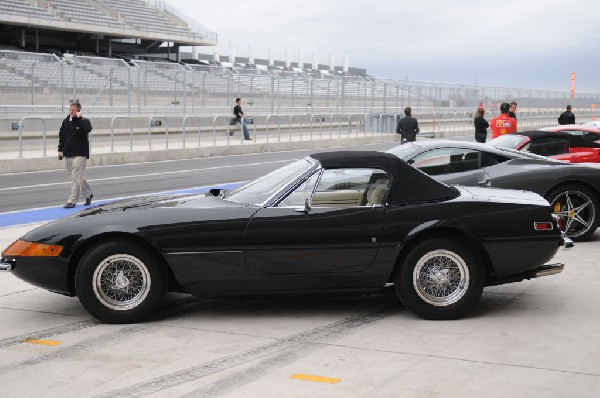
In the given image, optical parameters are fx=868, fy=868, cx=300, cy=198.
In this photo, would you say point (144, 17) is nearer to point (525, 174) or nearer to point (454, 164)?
point (454, 164)

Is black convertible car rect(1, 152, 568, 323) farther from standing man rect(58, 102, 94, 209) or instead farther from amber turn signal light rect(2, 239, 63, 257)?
standing man rect(58, 102, 94, 209)

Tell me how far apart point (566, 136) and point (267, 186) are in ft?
25.0

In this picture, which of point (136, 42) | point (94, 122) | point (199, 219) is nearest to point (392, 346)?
point (199, 219)

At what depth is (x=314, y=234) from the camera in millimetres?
6449

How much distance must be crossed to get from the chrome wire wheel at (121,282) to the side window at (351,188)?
1.39m

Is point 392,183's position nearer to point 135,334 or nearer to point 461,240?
point 461,240

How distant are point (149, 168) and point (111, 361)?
17935 millimetres

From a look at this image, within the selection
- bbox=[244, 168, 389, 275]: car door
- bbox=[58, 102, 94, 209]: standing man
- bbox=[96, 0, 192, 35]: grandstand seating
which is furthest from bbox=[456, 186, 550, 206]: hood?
bbox=[96, 0, 192, 35]: grandstand seating

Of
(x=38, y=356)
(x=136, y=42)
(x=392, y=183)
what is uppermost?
(x=136, y=42)

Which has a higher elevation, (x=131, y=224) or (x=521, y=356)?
(x=131, y=224)

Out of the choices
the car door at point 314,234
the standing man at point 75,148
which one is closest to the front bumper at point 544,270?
the car door at point 314,234

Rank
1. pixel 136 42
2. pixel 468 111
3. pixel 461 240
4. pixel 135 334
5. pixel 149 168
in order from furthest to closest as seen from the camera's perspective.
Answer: pixel 136 42 < pixel 468 111 < pixel 149 168 < pixel 461 240 < pixel 135 334

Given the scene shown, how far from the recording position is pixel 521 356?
557 cm

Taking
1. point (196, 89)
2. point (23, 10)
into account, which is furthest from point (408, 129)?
point (23, 10)
